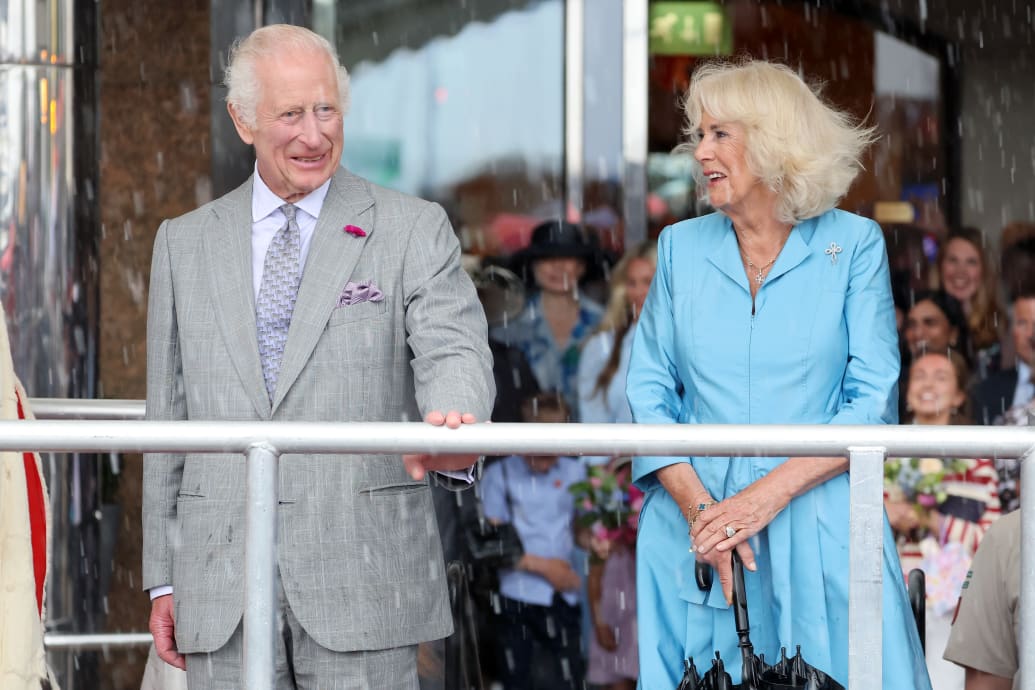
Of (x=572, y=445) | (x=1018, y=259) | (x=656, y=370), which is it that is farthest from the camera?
(x=1018, y=259)

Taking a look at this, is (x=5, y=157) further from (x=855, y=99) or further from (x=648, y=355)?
(x=855, y=99)

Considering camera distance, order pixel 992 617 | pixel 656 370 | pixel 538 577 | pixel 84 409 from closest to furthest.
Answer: pixel 656 370 < pixel 992 617 < pixel 84 409 < pixel 538 577

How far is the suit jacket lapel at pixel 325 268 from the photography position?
305 cm

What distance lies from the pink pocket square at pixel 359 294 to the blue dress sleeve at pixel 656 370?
0.64 m

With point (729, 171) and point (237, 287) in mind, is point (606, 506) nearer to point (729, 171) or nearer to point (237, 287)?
point (729, 171)

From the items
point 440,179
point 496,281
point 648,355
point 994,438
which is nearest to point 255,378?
point 648,355

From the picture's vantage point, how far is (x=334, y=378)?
10.1 feet

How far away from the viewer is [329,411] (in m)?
3.07

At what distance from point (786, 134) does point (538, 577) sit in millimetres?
2706

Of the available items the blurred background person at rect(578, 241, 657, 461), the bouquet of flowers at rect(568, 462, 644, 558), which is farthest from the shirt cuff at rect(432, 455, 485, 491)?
the blurred background person at rect(578, 241, 657, 461)

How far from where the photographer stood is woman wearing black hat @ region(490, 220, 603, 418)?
6.56 meters

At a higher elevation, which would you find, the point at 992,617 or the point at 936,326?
the point at 936,326

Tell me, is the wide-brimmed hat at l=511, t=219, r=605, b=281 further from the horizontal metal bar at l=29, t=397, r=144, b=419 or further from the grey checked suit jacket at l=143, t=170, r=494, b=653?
the grey checked suit jacket at l=143, t=170, r=494, b=653

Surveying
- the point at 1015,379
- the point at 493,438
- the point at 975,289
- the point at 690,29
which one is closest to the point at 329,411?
the point at 493,438
